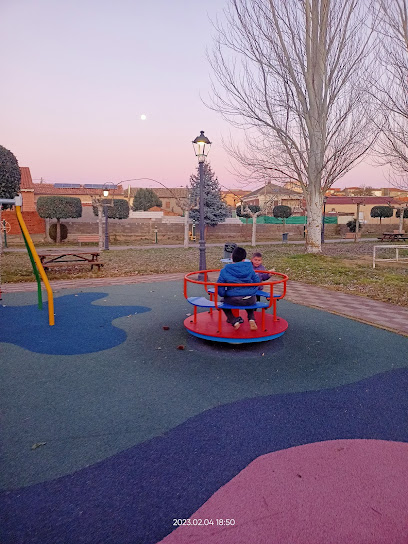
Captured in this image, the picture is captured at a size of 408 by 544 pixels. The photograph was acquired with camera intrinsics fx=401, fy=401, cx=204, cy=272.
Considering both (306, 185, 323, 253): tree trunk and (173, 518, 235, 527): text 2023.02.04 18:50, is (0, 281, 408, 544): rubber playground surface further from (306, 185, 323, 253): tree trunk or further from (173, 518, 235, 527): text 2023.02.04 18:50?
(306, 185, 323, 253): tree trunk

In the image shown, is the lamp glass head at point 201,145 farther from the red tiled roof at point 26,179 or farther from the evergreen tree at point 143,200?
the evergreen tree at point 143,200

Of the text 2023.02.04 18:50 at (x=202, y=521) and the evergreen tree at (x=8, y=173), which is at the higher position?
the evergreen tree at (x=8, y=173)

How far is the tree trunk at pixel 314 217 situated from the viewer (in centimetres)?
1683

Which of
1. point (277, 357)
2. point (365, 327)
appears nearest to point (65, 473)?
point (277, 357)

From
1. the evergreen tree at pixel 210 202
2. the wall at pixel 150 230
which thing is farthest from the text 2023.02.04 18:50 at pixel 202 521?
the evergreen tree at pixel 210 202

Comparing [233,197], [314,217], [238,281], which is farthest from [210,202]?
[233,197]

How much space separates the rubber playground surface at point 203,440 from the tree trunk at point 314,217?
1169 cm

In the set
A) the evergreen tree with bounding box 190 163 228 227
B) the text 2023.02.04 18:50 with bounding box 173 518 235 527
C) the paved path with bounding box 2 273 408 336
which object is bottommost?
the paved path with bounding box 2 273 408 336

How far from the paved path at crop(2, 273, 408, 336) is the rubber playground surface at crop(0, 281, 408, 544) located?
1.06 m

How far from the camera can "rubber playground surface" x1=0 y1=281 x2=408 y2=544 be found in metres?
2.32

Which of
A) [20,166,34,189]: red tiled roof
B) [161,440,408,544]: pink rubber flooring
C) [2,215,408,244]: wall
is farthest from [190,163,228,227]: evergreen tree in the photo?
[161,440,408,544]: pink rubber flooring

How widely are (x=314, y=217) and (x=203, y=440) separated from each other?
49.7ft

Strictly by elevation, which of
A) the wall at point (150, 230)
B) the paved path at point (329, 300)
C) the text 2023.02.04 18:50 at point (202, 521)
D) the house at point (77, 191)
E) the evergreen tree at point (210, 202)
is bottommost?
the paved path at point (329, 300)

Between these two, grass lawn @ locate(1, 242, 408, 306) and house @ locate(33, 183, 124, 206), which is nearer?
grass lawn @ locate(1, 242, 408, 306)
